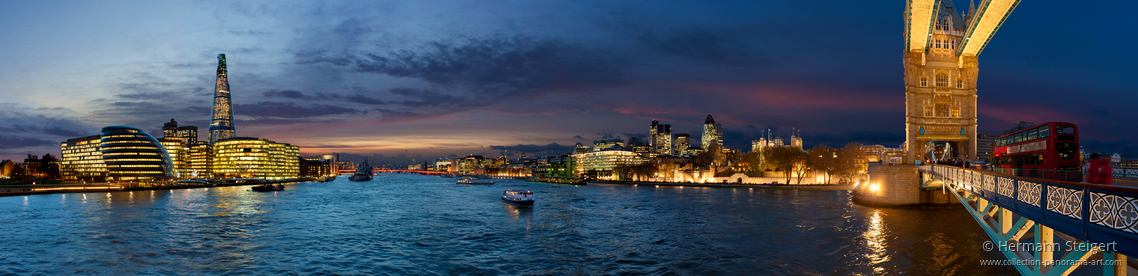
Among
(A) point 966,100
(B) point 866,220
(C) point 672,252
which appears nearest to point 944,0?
(A) point 966,100

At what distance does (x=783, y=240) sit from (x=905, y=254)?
6252 millimetres

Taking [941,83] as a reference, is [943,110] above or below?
below

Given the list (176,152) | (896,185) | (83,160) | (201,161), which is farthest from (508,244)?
(201,161)

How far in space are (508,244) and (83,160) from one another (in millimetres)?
163231

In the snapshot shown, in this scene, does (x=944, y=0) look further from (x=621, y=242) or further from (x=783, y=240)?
(x=621, y=242)

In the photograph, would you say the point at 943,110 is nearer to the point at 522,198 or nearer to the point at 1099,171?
the point at 1099,171

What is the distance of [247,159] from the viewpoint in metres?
185

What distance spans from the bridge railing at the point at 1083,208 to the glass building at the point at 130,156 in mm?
156335

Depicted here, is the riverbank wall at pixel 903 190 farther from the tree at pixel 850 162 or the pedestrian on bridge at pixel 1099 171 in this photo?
the tree at pixel 850 162

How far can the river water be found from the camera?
23.1 metres

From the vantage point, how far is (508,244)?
30047 mm

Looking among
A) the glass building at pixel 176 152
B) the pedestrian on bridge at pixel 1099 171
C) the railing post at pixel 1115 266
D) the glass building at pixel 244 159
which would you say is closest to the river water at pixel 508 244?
the pedestrian on bridge at pixel 1099 171

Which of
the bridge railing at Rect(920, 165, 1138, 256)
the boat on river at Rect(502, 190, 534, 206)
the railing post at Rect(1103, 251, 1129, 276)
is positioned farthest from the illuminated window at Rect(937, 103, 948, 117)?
the railing post at Rect(1103, 251, 1129, 276)

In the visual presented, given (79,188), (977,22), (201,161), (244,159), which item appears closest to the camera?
(977,22)
